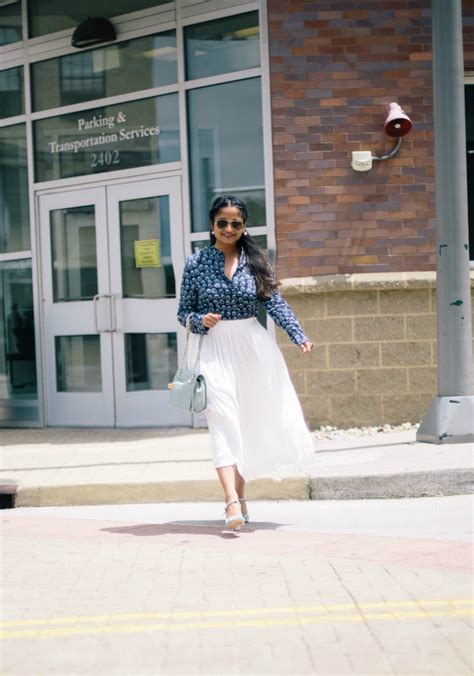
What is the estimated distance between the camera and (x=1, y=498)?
8.70 metres

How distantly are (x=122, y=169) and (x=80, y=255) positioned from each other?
1.05 meters

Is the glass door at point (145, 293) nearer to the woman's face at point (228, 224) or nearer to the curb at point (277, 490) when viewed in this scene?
the curb at point (277, 490)

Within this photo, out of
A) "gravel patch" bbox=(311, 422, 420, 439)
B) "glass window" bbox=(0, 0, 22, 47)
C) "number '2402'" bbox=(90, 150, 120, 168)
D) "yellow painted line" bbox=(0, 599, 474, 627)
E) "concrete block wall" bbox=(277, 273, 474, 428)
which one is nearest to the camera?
"yellow painted line" bbox=(0, 599, 474, 627)

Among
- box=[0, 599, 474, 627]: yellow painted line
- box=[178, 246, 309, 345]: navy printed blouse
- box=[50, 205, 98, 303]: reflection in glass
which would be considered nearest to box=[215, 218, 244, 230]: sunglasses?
box=[178, 246, 309, 345]: navy printed blouse

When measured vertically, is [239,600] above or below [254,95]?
below

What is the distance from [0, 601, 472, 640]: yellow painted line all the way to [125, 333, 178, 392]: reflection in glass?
6.85 meters

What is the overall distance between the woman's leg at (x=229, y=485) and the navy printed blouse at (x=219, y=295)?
83cm

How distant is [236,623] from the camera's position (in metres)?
4.82

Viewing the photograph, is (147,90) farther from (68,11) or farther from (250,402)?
(250,402)

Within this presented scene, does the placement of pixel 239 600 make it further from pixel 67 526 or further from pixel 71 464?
pixel 71 464

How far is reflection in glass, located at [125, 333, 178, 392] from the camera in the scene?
11742 mm

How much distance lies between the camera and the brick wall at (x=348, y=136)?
34.9 feet

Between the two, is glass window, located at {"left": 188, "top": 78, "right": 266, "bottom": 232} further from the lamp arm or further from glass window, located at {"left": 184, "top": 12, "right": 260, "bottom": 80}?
the lamp arm

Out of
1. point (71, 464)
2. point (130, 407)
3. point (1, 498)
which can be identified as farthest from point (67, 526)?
point (130, 407)
